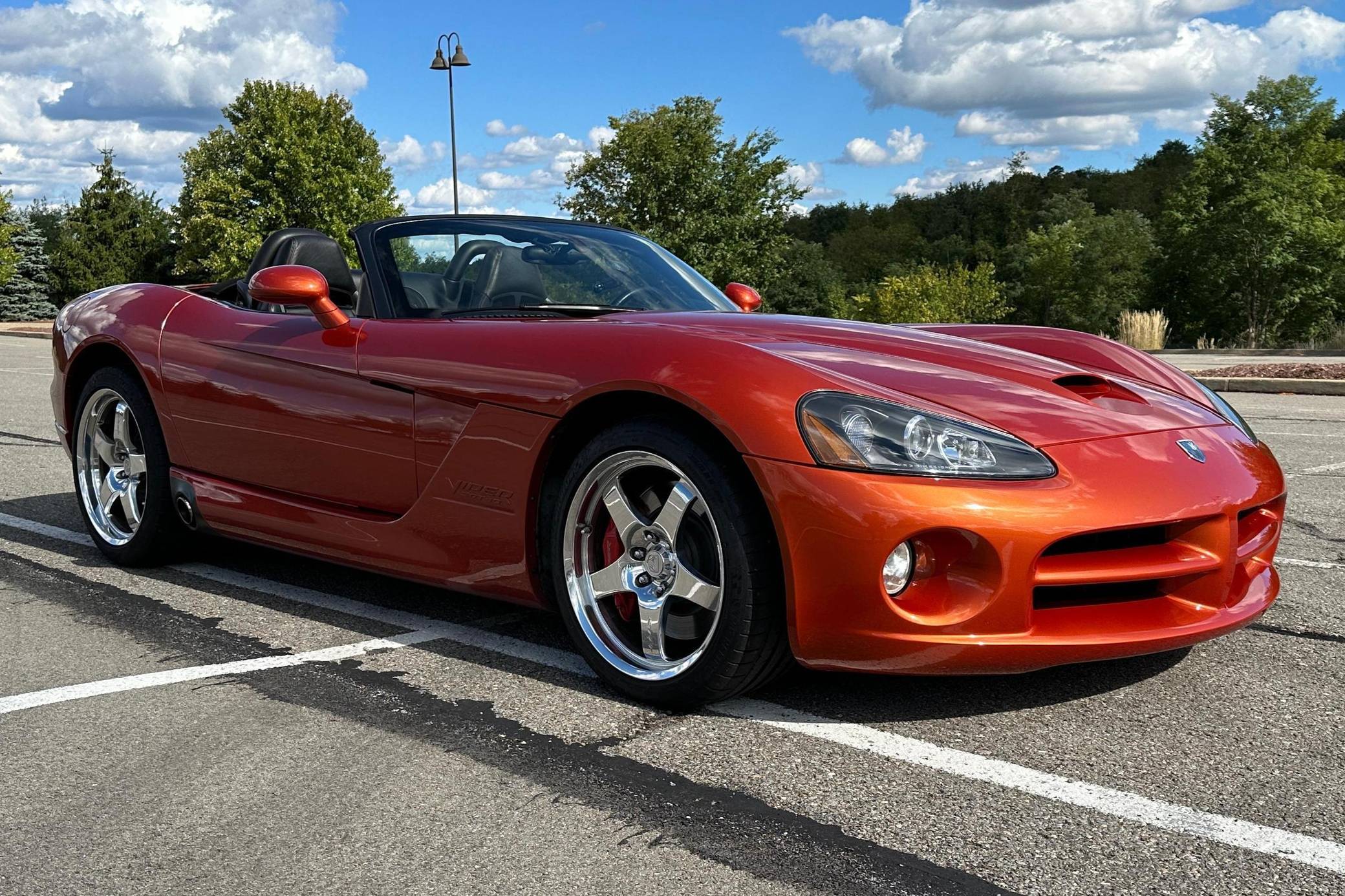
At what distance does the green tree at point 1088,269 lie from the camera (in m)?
71.8

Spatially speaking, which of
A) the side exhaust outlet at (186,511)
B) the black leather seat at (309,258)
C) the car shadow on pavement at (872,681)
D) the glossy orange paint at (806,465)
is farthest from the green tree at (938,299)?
the glossy orange paint at (806,465)

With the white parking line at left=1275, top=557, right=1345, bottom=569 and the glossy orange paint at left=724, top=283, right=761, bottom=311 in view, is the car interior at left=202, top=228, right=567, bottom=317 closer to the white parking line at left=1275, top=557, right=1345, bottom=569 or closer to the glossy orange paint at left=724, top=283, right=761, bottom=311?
the glossy orange paint at left=724, top=283, right=761, bottom=311

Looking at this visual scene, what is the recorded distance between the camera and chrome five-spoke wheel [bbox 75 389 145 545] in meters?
4.80

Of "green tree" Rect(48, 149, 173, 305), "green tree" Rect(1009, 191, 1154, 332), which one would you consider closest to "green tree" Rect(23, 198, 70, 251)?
"green tree" Rect(48, 149, 173, 305)

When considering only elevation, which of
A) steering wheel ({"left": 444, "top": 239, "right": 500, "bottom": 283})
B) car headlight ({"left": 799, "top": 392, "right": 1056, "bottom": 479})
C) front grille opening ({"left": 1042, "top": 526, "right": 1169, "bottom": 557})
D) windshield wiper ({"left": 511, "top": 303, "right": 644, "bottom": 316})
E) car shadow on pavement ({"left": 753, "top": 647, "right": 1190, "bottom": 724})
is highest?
steering wheel ({"left": 444, "top": 239, "right": 500, "bottom": 283})

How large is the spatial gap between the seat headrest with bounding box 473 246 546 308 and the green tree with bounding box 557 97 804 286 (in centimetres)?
5518

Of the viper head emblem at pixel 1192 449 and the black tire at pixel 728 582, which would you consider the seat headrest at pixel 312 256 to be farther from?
the viper head emblem at pixel 1192 449

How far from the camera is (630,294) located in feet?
13.4

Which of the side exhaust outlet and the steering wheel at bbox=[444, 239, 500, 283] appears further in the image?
the side exhaust outlet

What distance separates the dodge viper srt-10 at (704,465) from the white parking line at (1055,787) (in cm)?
16

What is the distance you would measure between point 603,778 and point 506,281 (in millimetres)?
1871

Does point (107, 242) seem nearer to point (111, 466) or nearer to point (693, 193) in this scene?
point (693, 193)

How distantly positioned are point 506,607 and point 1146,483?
2.16 meters

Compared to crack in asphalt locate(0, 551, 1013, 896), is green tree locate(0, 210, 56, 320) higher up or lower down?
higher up
